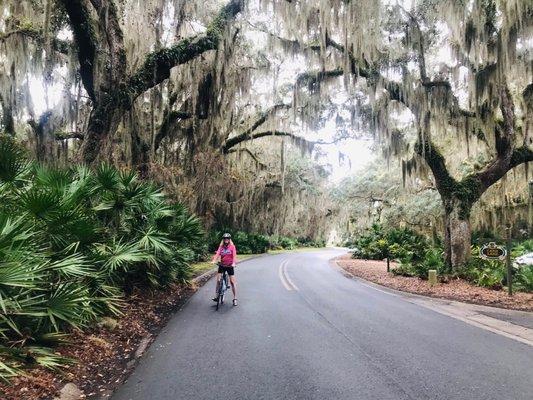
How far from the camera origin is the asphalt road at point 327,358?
4.41m

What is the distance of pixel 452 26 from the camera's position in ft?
39.1

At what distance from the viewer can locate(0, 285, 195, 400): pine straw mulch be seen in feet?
13.8

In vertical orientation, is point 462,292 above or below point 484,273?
below

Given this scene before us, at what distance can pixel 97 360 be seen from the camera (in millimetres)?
5414

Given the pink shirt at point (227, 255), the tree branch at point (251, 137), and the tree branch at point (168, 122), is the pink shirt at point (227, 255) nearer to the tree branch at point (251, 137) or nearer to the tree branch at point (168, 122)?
the tree branch at point (168, 122)

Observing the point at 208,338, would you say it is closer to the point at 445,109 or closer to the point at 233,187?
the point at 445,109

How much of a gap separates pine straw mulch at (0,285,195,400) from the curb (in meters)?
5.39

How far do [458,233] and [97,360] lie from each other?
12.6m

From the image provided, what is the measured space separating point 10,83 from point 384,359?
42.6ft

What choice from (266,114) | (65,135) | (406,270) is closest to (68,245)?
(65,135)

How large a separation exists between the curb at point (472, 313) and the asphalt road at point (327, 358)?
12.6 inches

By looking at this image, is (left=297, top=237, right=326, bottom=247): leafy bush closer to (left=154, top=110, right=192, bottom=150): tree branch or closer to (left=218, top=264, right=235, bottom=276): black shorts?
(left=154, top=110, right=192, bottom=150): tree branch

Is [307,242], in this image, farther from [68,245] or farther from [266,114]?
[68,245]

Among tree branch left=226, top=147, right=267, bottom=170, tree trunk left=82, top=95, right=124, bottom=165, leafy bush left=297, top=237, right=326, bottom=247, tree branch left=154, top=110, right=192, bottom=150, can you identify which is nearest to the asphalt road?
tree trunk left=82, top=95, right=124, bottom=165
